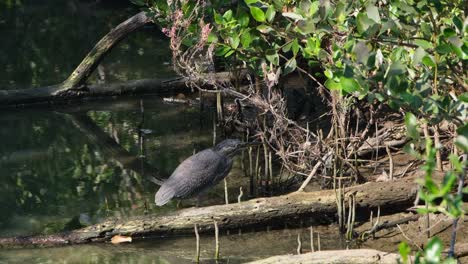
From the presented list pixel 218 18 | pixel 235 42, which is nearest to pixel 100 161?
pixel 235 42

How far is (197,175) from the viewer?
766 centimetres

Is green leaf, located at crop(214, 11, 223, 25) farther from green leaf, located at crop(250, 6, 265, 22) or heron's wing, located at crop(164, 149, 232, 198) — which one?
heron's wing, located at crop(164, 149, 232, 198)

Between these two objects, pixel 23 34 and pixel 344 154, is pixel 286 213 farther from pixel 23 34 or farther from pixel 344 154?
pixel 23 34

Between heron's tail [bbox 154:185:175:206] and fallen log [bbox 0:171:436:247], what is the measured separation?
1.05ft

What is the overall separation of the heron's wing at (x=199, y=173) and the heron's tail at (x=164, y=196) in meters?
0.03

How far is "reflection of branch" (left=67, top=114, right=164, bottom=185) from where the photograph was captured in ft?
29.5

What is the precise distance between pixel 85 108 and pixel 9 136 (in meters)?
1.18

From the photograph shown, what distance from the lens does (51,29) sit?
1636cm

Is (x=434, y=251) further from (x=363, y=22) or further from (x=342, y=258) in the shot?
(x=342, y=258)

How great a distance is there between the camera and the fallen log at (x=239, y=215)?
→ 711 cm

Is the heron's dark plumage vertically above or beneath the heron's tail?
above

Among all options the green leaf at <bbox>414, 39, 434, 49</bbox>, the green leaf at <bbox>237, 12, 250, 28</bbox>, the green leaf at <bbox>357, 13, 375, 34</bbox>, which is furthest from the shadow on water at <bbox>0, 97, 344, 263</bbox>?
the green leaf at <bbox>357, 13, 375, 34</bbox>

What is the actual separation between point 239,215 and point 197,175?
0.68 metres

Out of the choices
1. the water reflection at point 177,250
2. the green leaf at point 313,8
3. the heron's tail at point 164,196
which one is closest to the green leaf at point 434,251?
the green leaf at point 313,8
